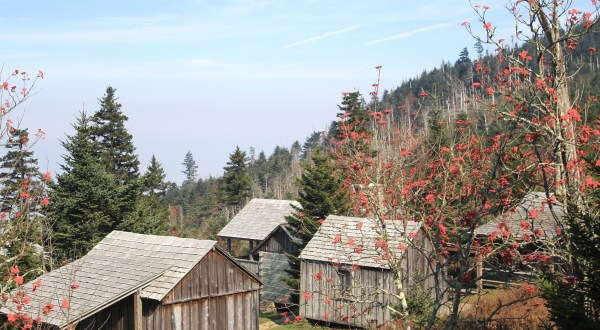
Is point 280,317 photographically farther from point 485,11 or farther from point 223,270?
point 485,11

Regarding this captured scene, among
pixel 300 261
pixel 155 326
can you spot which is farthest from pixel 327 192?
pixel 155 326

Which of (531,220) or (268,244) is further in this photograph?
(268,244)

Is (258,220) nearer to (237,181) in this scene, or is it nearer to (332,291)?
(332,291)

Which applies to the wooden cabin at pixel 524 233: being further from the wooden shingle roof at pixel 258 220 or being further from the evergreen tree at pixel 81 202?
the evergreen tree at pixel 81 202

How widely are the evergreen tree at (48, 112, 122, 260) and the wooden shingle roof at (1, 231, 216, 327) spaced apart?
10.6 meters

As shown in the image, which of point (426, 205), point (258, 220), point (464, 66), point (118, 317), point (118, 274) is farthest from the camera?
point (464, 66)

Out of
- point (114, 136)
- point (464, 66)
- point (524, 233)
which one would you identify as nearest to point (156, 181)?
point (114, 136)

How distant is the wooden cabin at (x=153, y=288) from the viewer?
16.2m

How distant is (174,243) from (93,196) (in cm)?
1392

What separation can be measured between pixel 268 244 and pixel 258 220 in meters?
3.50

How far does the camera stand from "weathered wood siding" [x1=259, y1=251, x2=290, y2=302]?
30703 millimetres

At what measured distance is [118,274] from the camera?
56.8 ft

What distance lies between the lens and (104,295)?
15.8 metres

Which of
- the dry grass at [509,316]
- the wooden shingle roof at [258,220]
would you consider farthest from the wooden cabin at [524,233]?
the wooden shingle roof at [258,220]
